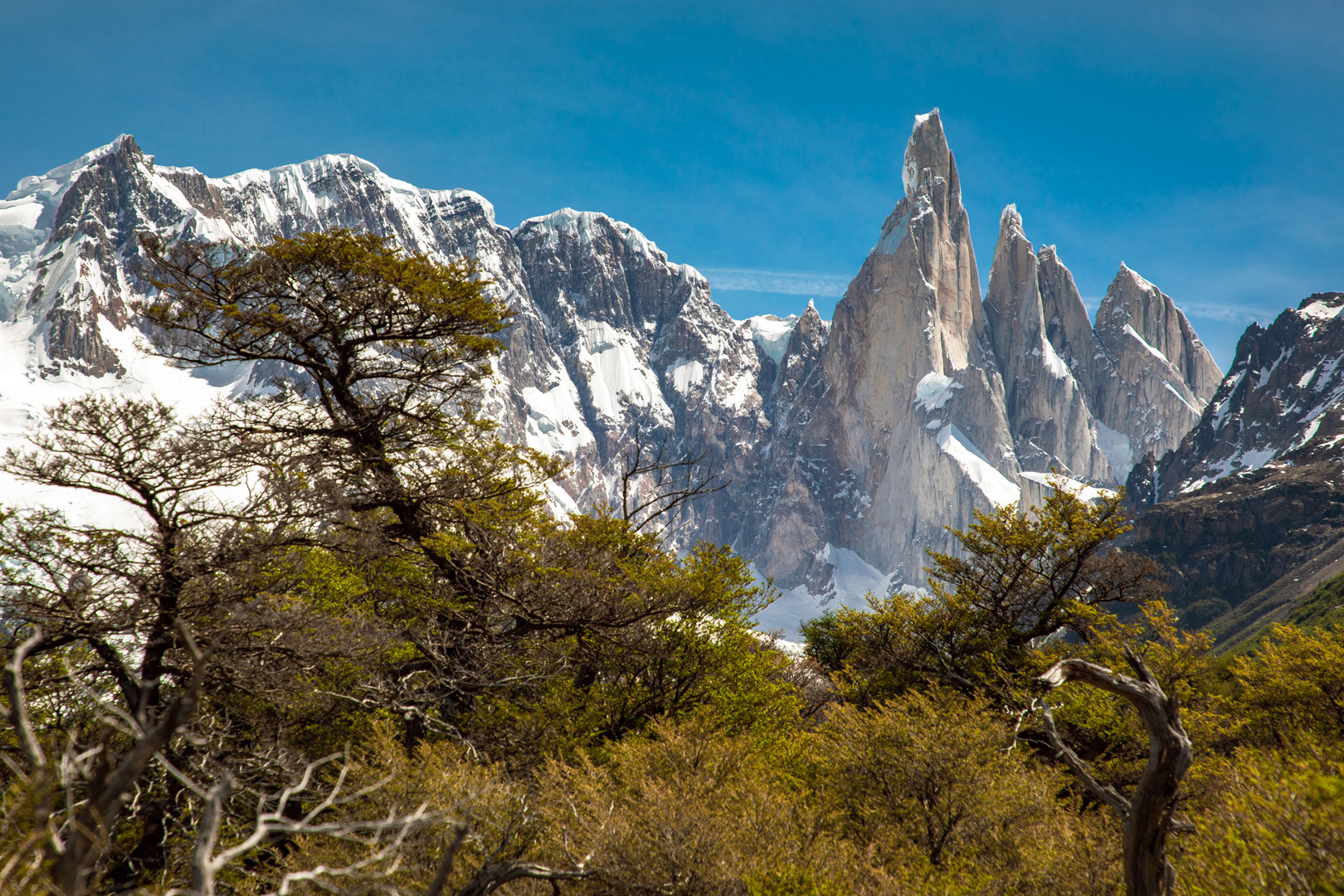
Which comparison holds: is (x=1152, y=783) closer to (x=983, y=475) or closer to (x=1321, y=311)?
(x=983, y=475)

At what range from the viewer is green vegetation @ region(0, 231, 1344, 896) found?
359 inches

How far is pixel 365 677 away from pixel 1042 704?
15019 mm

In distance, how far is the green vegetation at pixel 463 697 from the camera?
9.12 meters

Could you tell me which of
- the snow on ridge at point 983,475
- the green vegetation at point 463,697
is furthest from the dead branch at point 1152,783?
the snow on ridge at point 983,475

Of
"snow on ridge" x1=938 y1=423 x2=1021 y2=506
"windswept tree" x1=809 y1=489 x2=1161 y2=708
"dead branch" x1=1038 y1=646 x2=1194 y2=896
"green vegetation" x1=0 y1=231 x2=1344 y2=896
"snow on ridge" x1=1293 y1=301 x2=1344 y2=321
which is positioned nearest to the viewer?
"dead branch" x1=1038 y1=646 x2=1194 y2=896

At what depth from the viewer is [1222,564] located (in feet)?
444

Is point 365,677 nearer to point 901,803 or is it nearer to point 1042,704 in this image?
point 901,803

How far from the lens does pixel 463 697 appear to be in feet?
59.3


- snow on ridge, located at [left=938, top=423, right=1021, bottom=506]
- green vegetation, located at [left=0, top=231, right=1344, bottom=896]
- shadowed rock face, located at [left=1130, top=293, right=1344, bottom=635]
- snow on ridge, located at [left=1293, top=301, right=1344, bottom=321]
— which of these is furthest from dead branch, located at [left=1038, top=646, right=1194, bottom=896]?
snow on ridge, located at [left=1293, top=301, right=1344, bottom=321]

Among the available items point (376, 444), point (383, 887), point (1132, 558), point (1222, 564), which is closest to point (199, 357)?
point (376, 444)

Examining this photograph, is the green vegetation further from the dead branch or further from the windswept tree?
the windswept tree

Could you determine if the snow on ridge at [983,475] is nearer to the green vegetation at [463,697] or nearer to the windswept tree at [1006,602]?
the windswept tree at [1006,602]

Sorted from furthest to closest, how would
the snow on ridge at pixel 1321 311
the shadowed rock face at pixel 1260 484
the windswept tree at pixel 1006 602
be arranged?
the snow on ridge at pixel 1321 311 < the shadowed rock face at pixel 1260 484 < the windswept tree at pixel 1006 602

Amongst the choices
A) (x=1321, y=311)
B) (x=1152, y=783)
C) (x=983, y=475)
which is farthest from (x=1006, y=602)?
(x=1321, y=311)
